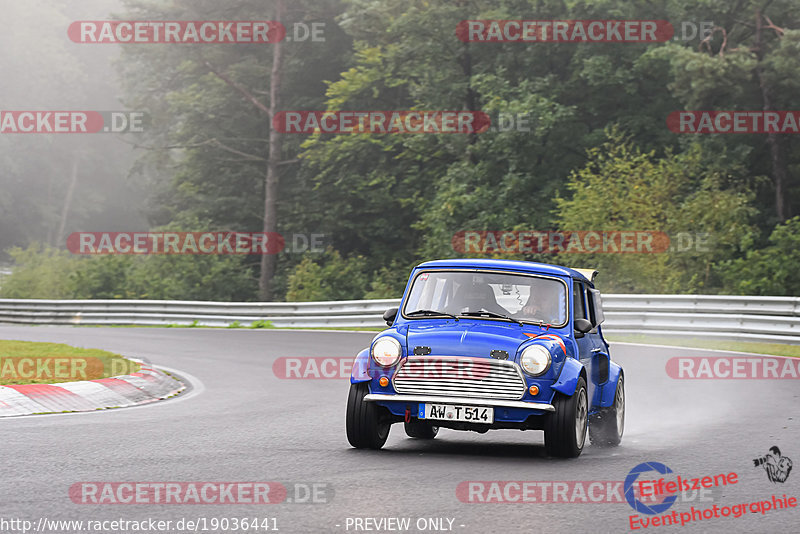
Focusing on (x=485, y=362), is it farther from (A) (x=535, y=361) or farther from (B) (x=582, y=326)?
(B) (x=582, y=326)

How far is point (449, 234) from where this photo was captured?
125 feet

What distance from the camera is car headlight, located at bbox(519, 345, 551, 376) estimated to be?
8688mm

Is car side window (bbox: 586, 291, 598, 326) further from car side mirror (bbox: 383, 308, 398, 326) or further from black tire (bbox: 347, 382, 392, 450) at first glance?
black tire (bbox: 347, 382, 392, 450)

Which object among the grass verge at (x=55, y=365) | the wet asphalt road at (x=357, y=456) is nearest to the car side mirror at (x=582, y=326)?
the wet asphalt road at (x=357, y=456)

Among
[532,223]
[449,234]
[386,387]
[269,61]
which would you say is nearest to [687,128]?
[532,223]

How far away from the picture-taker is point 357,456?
28.7 feet

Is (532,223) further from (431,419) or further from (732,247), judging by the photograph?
(431,419)

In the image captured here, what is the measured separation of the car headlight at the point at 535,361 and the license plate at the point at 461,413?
1.44 feet

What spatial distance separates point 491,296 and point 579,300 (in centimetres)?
94

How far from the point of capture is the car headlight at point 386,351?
9.02 metres

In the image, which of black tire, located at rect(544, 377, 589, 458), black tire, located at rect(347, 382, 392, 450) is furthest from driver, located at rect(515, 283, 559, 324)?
black tire, located at rect(347, 382, 392, 450)

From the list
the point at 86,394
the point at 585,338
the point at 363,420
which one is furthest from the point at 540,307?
the point at 86,394

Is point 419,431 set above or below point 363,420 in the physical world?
below

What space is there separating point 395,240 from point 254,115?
30.9 ft
